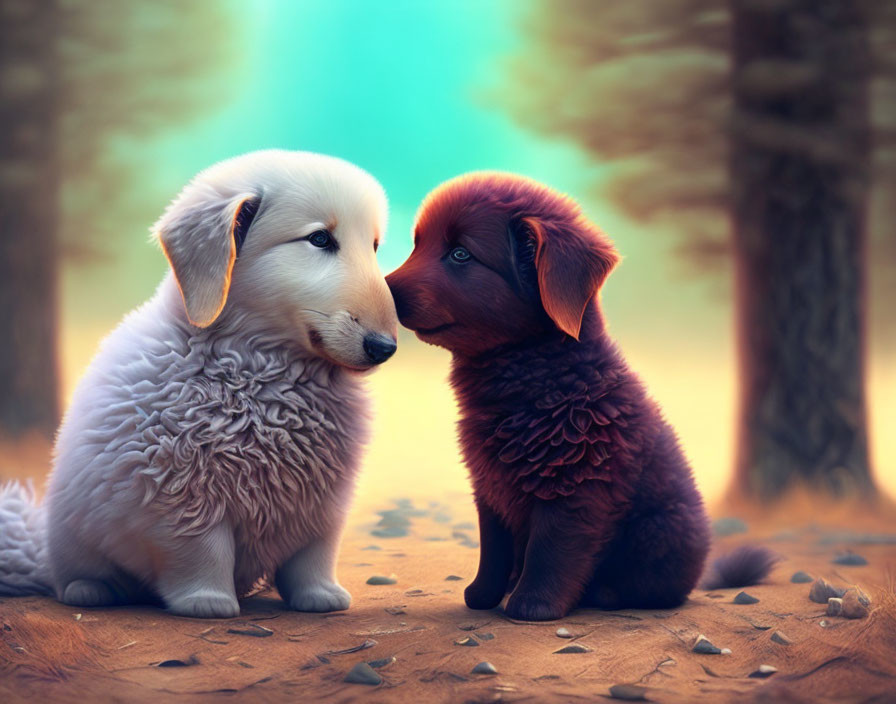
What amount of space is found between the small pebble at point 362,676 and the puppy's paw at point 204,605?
683 millimetres

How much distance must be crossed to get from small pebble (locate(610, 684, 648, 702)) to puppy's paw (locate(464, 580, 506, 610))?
84cm

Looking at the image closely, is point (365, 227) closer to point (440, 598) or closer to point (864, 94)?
point (440, 598)

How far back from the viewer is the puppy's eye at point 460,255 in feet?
11.1

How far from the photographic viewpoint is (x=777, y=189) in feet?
22.7

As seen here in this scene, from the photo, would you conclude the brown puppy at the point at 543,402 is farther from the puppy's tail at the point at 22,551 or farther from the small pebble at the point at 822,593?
the puppy's tail at the point at 22,551

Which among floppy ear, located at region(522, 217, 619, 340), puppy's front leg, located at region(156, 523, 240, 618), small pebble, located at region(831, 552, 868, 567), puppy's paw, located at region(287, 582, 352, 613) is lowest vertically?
small pebble, located at region(831, 552, 868, 567)

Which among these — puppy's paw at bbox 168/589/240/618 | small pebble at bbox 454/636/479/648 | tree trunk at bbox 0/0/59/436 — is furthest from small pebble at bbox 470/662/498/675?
tree trunk at bbox 0/0/59/436

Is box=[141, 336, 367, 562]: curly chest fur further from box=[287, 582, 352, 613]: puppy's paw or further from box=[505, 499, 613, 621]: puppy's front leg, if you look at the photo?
box=[505, 499, 613, 621]: puppy's front leg

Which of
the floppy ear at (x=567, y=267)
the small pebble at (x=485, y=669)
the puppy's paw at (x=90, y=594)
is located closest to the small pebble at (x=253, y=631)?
the puppy's paw at (x=90, y=594)

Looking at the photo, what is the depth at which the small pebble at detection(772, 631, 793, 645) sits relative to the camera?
3.38m

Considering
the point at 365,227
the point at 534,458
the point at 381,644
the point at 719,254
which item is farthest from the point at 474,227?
the point at 719,254

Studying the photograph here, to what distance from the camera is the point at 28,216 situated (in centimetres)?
822

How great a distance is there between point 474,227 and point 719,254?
5399 millimetres

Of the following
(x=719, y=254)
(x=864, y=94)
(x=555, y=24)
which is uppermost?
(x=555, y=24)
